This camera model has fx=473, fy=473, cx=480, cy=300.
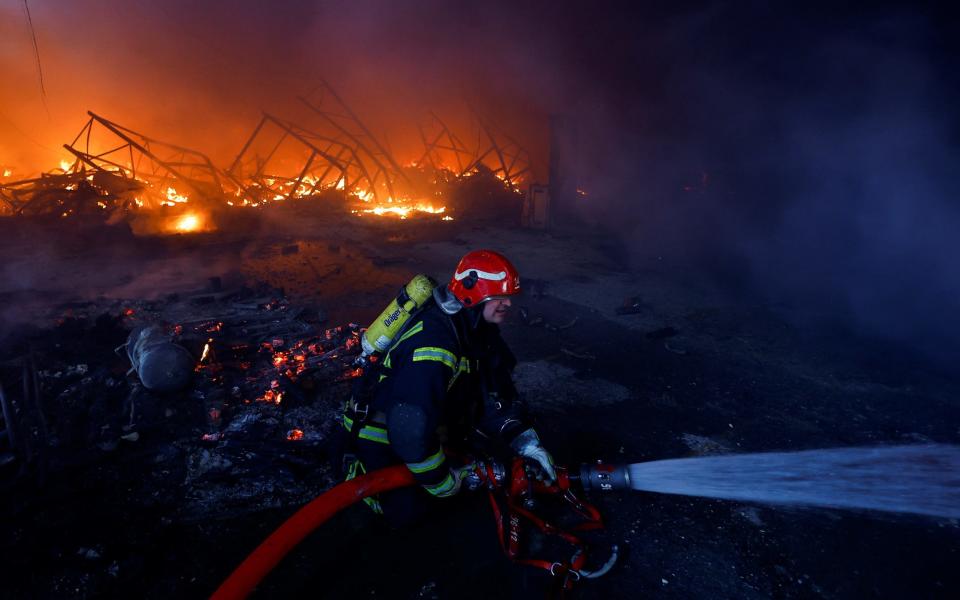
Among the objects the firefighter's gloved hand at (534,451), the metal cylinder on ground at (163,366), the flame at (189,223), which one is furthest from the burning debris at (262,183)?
the firefighter's gloved hand at (534,451)

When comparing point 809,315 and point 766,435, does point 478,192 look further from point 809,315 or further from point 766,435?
point 766,435

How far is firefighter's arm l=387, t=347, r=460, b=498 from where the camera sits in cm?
264

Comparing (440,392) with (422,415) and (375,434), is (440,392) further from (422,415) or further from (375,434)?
(375,434)

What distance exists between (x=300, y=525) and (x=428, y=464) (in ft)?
2.35

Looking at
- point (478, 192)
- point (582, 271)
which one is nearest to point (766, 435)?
point (582, 271)

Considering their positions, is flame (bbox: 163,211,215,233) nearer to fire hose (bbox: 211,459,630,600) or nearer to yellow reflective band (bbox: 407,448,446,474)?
fire hose (bbox: 211,459,630,600)

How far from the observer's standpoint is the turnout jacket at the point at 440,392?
2.66 meters

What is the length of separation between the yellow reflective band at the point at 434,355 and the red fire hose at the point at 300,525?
0.74 meters

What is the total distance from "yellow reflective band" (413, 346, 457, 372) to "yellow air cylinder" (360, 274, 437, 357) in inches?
18.4

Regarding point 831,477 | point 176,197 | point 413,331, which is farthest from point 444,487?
point 176,197

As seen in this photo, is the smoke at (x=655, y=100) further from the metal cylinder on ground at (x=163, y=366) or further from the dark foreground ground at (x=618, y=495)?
the metal cylinder on ground at (x=163, y=366)

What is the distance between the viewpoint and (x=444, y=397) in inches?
108

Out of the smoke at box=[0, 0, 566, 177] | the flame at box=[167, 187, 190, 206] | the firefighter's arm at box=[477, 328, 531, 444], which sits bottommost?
the firefighter's arm at box=[477, 328, 531, 444]

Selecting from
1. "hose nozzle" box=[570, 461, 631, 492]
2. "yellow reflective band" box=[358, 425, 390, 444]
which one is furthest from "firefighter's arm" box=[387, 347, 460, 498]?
"hose nozzle" box=[570, 461, 631, 492]
